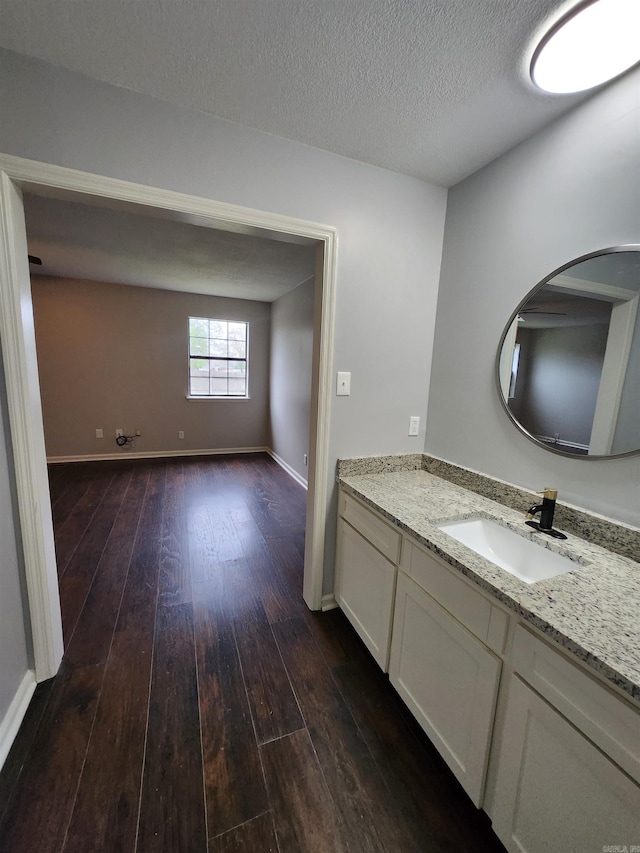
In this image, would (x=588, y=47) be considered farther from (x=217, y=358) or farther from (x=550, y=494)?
(x=217, y=358)

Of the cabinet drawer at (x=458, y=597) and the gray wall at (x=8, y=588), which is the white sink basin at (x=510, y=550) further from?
the gray wall at (x=8, y=588)

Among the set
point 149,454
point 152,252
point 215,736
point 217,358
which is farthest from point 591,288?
point 149,454

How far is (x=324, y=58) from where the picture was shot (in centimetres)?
114

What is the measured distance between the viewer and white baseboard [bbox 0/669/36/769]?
1.20 meters

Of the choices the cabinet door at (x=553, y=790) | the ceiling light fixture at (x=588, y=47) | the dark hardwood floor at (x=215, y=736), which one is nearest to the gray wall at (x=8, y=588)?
the dark hardwood floor at (x=215, y=736)

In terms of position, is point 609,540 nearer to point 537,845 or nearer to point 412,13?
point 537,845

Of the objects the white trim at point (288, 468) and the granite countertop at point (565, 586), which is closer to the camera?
the granite countertop at point (565, 586)

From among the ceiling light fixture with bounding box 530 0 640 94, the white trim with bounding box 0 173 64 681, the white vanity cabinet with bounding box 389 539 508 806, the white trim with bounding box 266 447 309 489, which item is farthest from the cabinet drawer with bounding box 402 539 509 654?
the white trim with bounding box 266 447 309 489

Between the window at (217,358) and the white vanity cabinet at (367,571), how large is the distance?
4.28 m

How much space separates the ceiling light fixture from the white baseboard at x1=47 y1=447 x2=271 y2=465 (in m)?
5.25

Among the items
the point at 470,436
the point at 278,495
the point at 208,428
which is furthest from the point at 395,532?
the point at 208,428

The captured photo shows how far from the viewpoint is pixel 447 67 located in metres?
1.15

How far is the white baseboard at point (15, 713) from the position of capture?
1198 mm

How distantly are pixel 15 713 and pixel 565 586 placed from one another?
206cm
